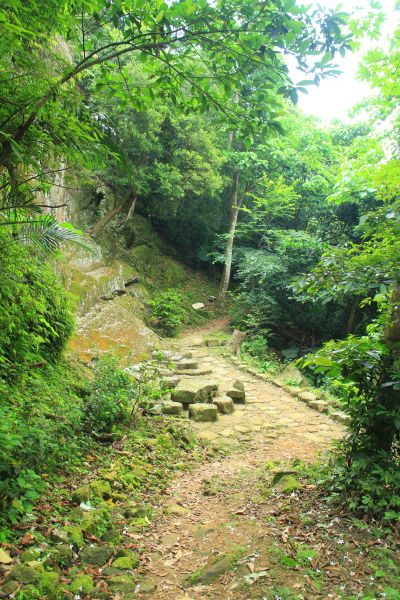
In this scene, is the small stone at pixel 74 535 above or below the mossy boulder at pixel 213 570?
above

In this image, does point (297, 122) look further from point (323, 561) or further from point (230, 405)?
point (323, 561)

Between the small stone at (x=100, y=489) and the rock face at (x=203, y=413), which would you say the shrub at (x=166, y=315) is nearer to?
the rock face at (x=203, y=413)

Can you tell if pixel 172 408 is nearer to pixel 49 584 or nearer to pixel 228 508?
pixel 228 508

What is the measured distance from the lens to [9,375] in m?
3.33

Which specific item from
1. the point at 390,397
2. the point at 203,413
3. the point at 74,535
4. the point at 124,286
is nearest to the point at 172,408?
the point at 203,413

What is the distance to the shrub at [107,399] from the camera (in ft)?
12.4

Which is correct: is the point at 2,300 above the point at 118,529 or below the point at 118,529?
above

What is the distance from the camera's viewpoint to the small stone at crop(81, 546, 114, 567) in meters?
2.13

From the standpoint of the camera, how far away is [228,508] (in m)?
2.99

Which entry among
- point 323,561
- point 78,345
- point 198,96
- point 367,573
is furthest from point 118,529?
point 78,345

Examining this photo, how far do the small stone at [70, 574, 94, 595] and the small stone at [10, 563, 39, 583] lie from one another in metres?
0.22

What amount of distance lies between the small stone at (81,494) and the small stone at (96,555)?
44 centimetres

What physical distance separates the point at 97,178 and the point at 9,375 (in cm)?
965

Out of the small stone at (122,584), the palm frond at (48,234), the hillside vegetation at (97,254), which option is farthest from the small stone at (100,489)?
the palm frond at (48,234)
